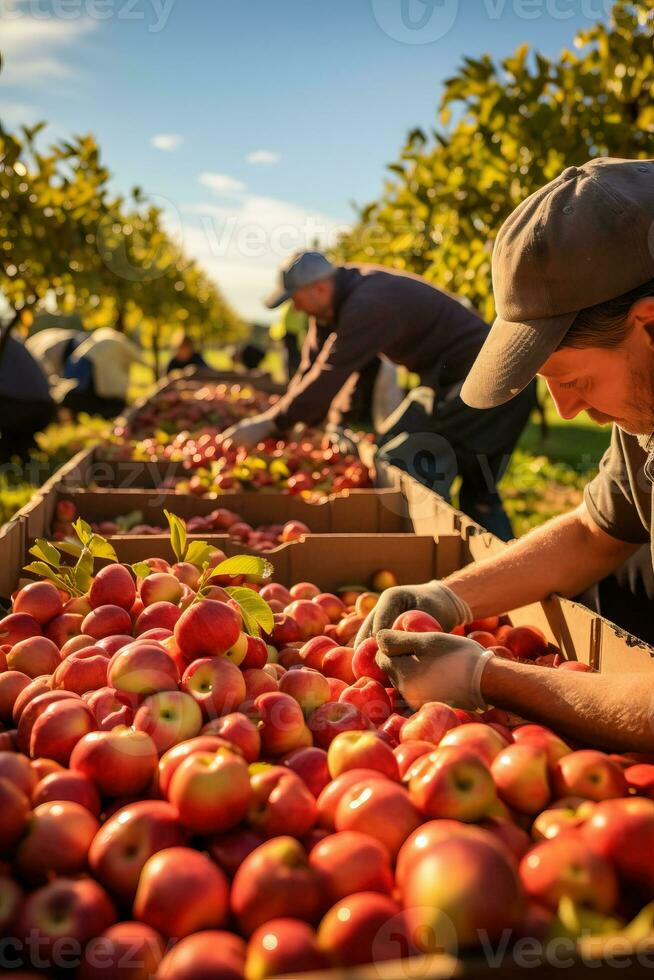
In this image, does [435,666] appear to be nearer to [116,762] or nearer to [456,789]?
[456,789]

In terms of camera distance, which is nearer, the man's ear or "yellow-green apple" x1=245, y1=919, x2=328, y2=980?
"yellow-green apple" x1=245, y1=919, x2=328, y2=980

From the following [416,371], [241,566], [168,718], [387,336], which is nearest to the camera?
[168,718]

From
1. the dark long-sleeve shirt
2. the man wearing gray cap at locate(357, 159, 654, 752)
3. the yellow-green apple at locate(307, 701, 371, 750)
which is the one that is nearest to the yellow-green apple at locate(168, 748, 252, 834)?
the yellow-green apple at locate(307, 701, 371, 750)

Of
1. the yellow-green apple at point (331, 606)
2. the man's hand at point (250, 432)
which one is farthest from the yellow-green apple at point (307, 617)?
the man's hand at point (250, 432)

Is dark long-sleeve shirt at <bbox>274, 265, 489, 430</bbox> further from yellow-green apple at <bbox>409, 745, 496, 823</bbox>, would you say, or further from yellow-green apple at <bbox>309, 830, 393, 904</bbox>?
yellow-green apple at <bbox>309, 830, 393, 904</bbox>

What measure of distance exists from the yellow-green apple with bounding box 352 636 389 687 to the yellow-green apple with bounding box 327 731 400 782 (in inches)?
21.5

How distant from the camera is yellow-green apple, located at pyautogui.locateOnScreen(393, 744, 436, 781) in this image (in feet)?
5.28

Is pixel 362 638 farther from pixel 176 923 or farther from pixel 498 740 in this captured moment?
pixel 176 923

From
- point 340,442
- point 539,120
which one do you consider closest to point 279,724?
point 340,442

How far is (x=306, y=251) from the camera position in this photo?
6.06 meters

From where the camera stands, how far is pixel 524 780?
149 cm

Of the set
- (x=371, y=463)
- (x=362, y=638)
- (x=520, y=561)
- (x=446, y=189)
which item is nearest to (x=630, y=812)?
(x=362, y=638)

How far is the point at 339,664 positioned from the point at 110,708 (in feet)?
2.41

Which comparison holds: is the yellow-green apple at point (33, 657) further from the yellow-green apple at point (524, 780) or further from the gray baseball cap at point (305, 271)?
the gray baseball cap at point (305, 271)
